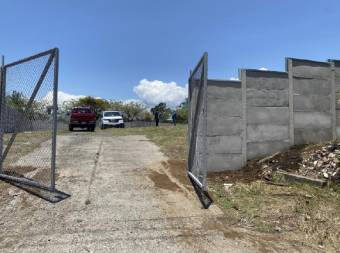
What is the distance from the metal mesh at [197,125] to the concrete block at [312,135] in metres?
2.45

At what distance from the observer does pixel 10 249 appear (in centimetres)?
421

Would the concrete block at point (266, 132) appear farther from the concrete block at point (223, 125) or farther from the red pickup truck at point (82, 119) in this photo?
the red pickup truck at point (82, 119)

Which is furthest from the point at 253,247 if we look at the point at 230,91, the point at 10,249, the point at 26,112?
the point at 26,112

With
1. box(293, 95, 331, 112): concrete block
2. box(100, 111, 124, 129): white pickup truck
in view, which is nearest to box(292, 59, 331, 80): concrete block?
box(293, 95, 331, 112): concrete block

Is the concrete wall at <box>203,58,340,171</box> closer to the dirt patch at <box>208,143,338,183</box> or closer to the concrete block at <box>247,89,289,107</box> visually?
the concrete block at <box>247,89,289,107</box>

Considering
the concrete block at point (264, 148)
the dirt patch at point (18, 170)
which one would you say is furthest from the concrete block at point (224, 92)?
the dirt patch at point (18, 170)

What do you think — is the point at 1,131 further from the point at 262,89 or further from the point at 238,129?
the point at 262,89

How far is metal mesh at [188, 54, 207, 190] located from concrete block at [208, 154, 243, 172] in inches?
16.1

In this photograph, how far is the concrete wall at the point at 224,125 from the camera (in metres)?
7.64

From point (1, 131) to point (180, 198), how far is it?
12.7 ft

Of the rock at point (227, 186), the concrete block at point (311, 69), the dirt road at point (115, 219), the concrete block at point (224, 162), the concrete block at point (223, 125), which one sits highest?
the concrete block at point (311, 69)

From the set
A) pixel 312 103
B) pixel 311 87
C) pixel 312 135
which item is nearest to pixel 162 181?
pixel 312 135

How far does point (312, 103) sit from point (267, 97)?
3.97 feet

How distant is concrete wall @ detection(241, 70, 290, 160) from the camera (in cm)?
793
